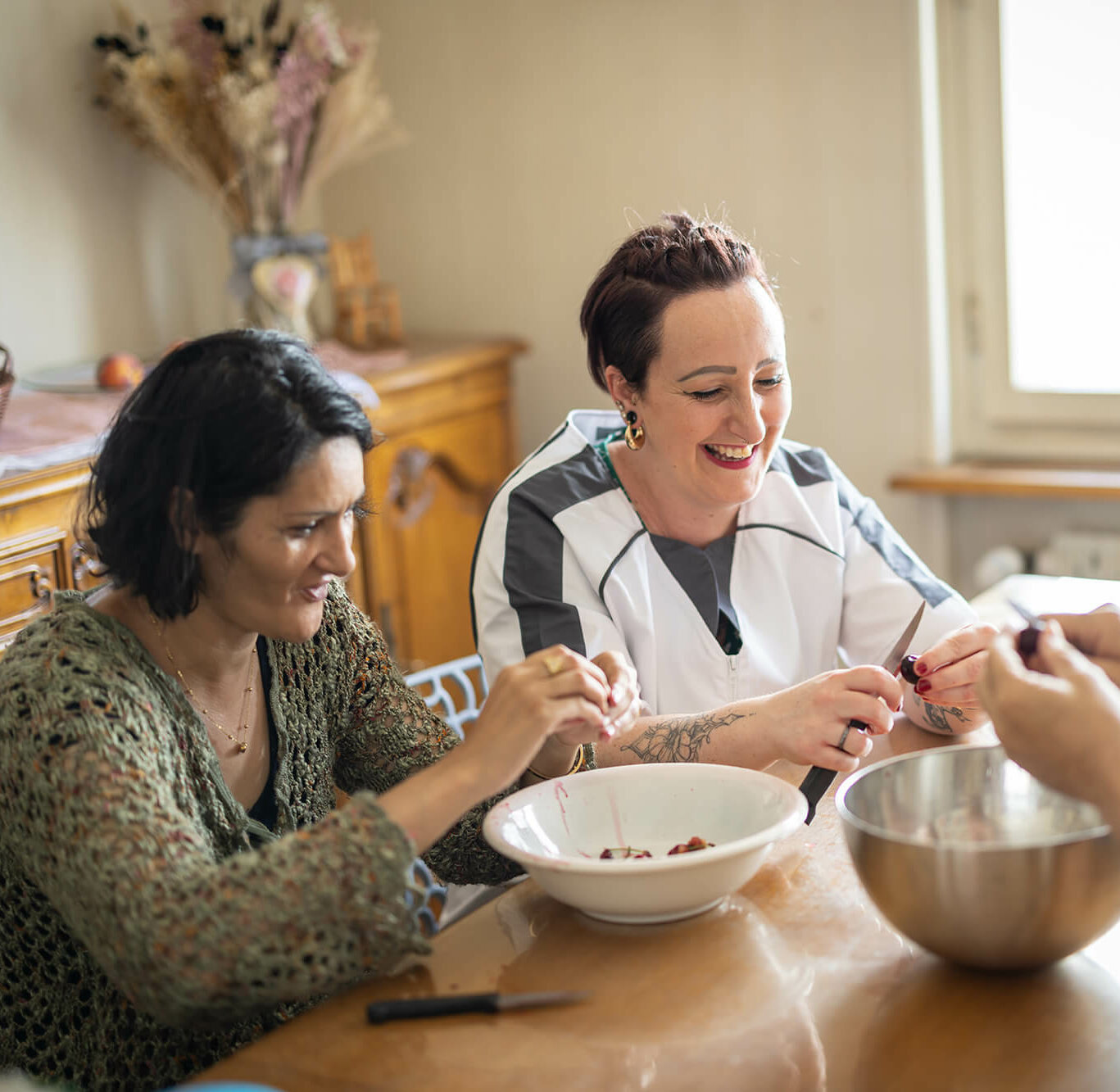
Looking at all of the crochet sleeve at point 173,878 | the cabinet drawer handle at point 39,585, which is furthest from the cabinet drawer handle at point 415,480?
the crochet sleeve at point 173,878

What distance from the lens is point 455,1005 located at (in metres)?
1.01

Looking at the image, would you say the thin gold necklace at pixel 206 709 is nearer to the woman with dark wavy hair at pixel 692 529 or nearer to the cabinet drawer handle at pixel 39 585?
the woman with dark wavy hair at pixel 692 529

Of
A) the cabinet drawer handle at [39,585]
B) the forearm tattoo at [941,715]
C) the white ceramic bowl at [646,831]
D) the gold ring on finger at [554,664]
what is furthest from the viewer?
the cabinet drawer handle at [39,585]

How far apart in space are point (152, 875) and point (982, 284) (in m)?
2.40

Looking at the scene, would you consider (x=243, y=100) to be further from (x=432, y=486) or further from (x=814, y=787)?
(x=814, y=787)

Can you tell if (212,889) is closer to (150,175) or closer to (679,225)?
(679,225)

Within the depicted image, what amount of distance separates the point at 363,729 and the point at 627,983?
19.5 inches

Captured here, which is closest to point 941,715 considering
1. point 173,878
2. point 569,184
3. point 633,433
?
point 633,433

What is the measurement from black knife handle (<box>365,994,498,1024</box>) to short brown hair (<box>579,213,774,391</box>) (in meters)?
0.99

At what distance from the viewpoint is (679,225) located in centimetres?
181

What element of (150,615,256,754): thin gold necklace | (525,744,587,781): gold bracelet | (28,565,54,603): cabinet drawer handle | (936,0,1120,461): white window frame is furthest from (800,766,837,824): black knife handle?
(936,0,1120,461): white window frame

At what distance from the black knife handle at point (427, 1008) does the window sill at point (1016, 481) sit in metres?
2.08

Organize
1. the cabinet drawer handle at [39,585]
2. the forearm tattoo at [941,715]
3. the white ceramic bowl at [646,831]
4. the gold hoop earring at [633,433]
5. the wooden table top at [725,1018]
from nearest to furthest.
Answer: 1. the wooden table top at [725,1018]
2. the white ceramic bowl at [646,831]
3. the forearm tattoo at [941,715]
4. the gold hoop earring at [633,433]
5. the cabinet drawer handle at [39,585]

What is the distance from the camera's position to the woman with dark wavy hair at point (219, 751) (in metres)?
1.00
